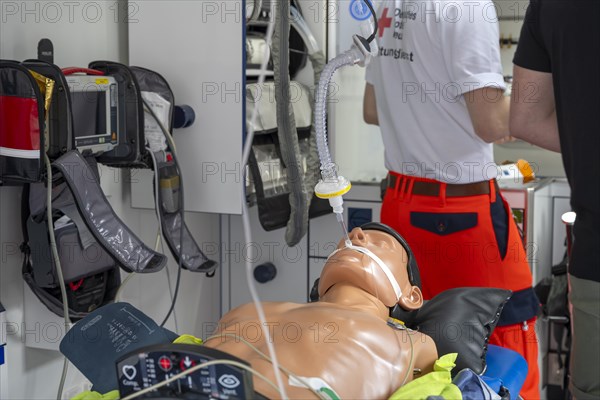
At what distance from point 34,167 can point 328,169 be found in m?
0.85

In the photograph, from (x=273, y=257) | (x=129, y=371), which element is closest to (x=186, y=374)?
(x=129, y=371)

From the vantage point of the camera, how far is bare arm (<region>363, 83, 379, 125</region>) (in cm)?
267

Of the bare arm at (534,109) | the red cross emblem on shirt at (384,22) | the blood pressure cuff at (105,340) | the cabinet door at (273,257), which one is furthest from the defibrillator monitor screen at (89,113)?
the bare arm at (534,109)

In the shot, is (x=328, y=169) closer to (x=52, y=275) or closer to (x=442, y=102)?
(x=442, y=102)

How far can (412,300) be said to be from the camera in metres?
1.93

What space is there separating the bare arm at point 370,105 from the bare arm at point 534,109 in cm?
89

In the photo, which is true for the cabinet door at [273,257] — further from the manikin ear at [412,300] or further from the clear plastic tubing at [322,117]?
the clear plastic tubing at [322,117]

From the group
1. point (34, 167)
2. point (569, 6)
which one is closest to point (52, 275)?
point (34, 167)

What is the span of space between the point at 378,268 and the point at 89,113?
0.99 meters

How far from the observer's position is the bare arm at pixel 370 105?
267cm

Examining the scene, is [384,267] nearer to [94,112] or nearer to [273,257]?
[94,112]

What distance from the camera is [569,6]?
4.82 ft

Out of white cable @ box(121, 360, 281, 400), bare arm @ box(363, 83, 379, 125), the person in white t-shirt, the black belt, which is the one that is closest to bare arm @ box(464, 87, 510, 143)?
the person in white t-shirt

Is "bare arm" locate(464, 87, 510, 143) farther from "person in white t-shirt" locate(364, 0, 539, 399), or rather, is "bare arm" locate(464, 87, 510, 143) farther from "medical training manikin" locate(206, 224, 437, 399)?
"medical training manikin" locate(206, 224, 437, 399)
